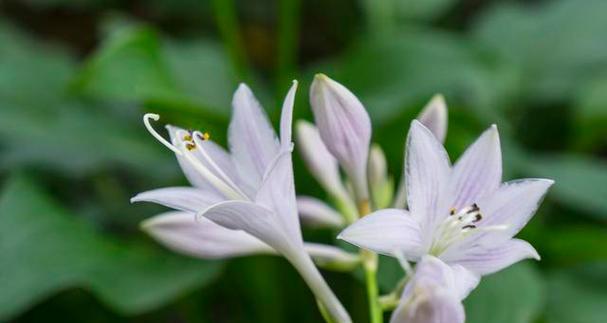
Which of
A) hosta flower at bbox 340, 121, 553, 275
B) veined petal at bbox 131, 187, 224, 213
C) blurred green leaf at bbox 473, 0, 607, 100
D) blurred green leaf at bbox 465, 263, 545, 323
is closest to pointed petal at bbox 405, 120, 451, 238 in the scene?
hosta flower at bbox 340, 121, 553, 275

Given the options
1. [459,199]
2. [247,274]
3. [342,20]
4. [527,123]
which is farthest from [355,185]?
[342,20]

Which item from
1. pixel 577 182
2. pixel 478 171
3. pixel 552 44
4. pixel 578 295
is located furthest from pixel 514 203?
pixel 552 44

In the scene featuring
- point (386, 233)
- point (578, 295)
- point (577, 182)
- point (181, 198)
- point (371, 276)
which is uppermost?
point (181, 198)

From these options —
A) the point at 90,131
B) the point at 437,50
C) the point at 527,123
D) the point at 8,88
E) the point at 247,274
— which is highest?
the point at 8,88

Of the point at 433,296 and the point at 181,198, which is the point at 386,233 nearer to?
the point at 433,296

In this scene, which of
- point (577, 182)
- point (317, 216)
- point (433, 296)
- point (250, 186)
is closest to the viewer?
point (433, 296)

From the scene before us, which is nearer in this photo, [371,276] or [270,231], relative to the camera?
[270,231]

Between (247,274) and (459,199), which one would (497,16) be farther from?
(459,199)

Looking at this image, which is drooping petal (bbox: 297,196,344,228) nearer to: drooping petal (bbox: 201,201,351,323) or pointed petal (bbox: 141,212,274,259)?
pointed petal (bbox: 141,212,274,259)
